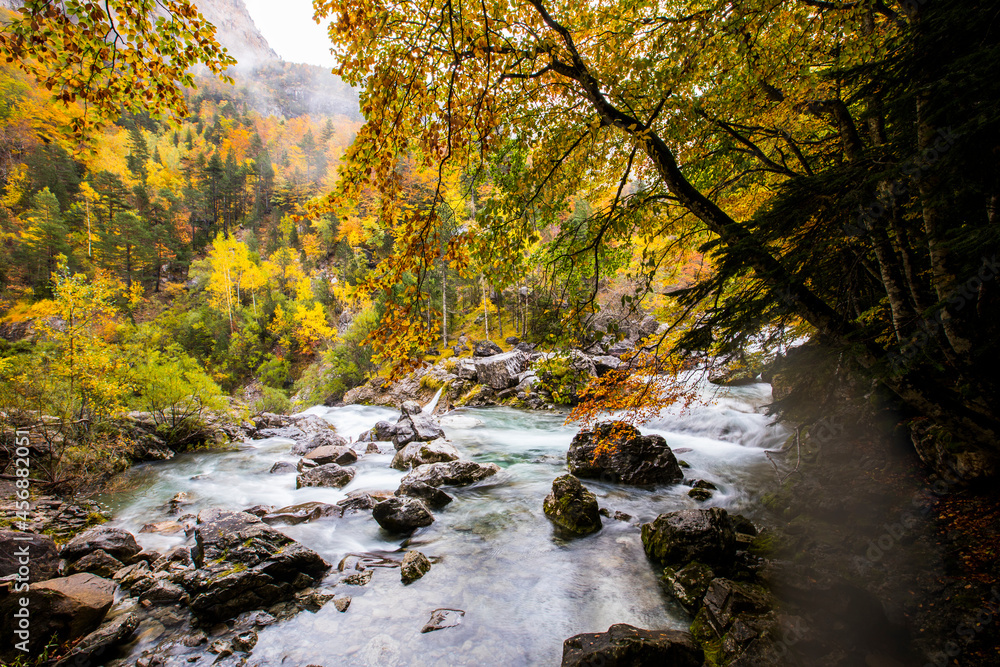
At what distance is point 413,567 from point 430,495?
2408mm

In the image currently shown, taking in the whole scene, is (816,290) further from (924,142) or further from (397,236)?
(397,236)

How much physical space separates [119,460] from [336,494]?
6.78 meters

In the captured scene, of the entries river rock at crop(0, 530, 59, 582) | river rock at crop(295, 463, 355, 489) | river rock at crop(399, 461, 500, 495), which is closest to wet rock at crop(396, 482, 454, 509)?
river rock at crop(399, 461, 500, 495)

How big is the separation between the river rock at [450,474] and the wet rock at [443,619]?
12.6 ft

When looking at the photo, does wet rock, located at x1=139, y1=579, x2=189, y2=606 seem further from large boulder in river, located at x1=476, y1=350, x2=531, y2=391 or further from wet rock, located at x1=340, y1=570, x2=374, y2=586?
large boulder in river, located at x1=476, y1=350, x2=531, y2=391

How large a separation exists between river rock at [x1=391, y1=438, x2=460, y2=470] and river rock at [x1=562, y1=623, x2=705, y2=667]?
653 centimetres

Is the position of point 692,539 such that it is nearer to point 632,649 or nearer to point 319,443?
point 632,649

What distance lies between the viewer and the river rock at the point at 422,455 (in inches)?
398

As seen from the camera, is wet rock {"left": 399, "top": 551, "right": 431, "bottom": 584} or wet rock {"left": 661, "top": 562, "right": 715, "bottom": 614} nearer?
wet rock {"left": 661, "top": 562, "right": 715, "bottom": 614}

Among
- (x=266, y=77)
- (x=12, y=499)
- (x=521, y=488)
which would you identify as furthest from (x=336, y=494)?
(x=266, y=77)

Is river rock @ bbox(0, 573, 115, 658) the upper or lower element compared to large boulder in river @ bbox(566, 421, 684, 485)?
lower

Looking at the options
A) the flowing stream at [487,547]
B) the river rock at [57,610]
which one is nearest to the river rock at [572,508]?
the flowing stream at [487,547]

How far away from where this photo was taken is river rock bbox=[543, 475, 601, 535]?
254 inches

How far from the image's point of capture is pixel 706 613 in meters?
4.07
